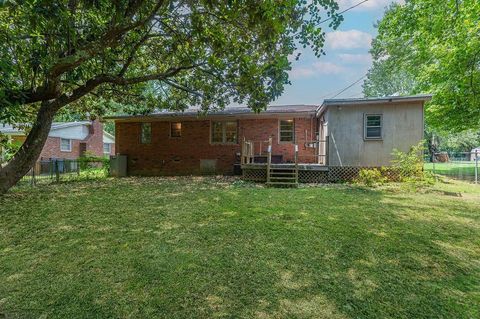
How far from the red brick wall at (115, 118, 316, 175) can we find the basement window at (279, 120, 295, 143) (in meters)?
0.22

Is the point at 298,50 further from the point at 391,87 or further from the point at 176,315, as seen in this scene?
the point at 391,87

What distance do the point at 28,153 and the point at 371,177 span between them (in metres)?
11.0

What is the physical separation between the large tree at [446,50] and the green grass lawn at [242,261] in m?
8.70

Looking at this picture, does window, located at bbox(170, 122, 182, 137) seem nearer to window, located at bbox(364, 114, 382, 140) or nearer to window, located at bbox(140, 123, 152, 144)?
window, located at bbox(140, 123, 152, 144)

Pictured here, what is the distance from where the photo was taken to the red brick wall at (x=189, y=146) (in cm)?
1419

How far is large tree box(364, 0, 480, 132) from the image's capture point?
11015mm

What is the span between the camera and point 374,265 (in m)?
3.46

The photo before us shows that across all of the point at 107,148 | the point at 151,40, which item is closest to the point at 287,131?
the point at 151,40

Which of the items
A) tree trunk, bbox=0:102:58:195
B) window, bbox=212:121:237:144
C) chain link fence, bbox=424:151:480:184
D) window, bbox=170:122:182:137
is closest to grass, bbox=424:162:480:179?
chain link fence, bbox=424:151:480:184

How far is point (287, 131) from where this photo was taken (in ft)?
46.8

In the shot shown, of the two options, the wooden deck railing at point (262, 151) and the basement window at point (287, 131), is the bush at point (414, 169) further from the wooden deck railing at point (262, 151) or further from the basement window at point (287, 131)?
the basement window at point (287, 131)

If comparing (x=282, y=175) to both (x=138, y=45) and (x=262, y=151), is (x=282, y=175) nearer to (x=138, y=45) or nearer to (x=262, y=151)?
(x=262, y=151)

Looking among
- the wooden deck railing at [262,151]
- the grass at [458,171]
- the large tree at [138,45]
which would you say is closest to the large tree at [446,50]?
the grass at [458,171]

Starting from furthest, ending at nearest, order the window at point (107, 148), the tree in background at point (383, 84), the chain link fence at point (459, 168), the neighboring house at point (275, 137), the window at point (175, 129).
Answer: the tree in background at point (383, 84) → the window at point (107, 148) → the window at point (175, 129) → the chain link fence at point (459, 168) → the neighboring house at point (275, 137)
